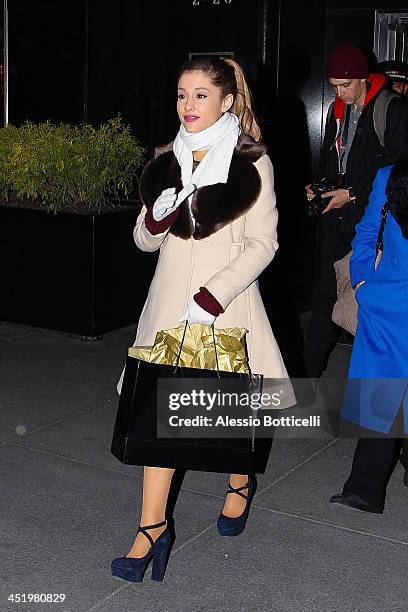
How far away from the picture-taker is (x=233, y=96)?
156 inches

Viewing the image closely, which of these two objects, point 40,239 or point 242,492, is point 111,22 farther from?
point 242,492

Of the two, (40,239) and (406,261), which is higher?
(406,261)

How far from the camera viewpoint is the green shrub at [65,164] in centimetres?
767

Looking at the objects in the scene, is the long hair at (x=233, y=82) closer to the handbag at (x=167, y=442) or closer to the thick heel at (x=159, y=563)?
the handbag at (x=167, y=442)

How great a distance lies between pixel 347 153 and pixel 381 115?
32 centimetres

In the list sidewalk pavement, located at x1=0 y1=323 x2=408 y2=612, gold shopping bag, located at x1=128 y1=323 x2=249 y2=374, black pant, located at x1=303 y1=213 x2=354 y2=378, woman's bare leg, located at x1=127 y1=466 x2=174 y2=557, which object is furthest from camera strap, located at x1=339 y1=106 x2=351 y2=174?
woman's bare leg, located at x1=127 y1=466 x2=174 y2=557

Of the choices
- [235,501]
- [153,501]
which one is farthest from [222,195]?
[235,501]

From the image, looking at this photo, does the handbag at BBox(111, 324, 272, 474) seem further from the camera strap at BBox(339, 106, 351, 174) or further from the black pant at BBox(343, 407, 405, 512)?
the camera strap at BBox(339, 106, 351, 174)

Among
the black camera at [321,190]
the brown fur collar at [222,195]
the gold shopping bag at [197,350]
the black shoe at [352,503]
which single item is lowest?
the black shoe at [352,503]

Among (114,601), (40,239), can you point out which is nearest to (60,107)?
(40,239)

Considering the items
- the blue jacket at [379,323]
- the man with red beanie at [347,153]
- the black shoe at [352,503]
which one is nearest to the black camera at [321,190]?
the man with red beanie at [347,153]

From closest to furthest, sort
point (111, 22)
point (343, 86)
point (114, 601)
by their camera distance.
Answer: point (114, 601)
point (343, 86)
point (111, 22)

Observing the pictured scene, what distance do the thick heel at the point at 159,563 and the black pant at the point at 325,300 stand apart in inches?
103

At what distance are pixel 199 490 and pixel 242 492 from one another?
59 centimetres
